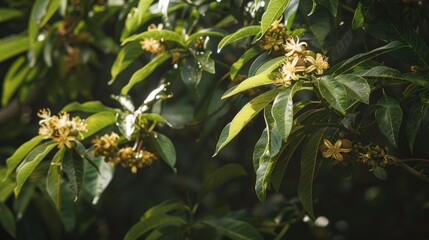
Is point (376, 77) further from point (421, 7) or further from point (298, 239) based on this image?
point (298, 239)

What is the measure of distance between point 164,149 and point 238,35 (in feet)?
1.06

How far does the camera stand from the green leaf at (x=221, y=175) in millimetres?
1571

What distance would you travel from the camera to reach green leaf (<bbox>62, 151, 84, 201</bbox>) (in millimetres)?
1248

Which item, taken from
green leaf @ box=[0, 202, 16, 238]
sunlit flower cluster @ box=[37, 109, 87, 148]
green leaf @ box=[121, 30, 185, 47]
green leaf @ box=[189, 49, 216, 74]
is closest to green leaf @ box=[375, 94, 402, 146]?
green leaf @ box=[189, 49, 216, 74]

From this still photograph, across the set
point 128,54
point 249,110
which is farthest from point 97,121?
point 249,110

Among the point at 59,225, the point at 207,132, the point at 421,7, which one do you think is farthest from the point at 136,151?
the point at 59,225

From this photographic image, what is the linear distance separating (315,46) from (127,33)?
446mm

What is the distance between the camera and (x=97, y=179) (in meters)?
1.49

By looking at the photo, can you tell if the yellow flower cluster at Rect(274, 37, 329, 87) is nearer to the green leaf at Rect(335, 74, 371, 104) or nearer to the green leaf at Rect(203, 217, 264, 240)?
the green leaf at Rect(335, 74, 371, 104)

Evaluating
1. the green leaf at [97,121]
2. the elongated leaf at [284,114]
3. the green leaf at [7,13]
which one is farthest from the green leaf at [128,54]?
the green leaf at [7,13]

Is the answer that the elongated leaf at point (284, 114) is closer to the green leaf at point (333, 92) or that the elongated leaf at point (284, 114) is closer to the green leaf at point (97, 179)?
Result: the green leaf at point (333, 92)

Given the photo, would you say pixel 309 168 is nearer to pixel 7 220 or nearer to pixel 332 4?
pixel 332 4

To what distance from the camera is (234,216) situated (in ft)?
5.06

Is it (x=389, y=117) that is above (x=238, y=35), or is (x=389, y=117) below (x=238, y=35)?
below
